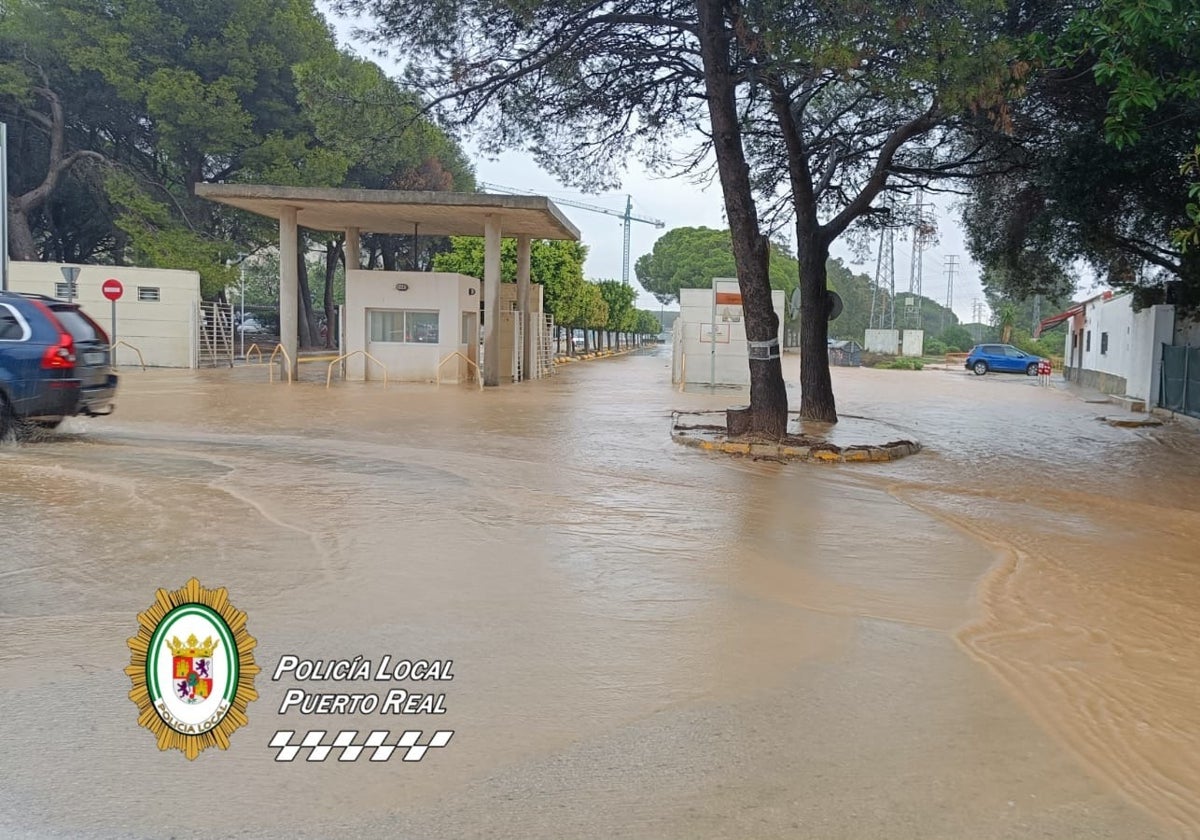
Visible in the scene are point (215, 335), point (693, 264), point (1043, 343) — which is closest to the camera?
point (215, 335)

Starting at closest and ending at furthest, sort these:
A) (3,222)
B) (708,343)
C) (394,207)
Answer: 1. (3,222)
2. (394,207)
3. (708,343)

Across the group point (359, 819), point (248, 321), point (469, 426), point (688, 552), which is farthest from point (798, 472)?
point (248, 321)

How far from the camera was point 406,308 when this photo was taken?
25672mm

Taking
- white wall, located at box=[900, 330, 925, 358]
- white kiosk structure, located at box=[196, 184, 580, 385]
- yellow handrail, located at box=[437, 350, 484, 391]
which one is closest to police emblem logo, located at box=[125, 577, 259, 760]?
white kiosk structure, located at box=[196, 184, 580, 385]

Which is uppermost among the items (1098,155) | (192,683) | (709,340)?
(1098,155)

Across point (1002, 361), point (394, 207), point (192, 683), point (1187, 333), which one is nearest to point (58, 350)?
point (192, 683)

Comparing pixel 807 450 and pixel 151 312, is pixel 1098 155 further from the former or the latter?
pixel 151 312

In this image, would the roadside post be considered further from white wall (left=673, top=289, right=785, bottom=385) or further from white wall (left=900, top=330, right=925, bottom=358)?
white wall (left=900, top=330, right=925, bottom=358)

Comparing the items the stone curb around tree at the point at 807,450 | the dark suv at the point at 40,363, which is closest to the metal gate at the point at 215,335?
the dark suv at the point at 40,363

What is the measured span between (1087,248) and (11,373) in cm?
1661

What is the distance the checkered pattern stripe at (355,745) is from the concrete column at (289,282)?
22.0 m

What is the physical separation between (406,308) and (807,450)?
15.1 m

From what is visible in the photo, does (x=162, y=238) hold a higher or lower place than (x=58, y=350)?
higher

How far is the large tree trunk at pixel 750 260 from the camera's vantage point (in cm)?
1385
